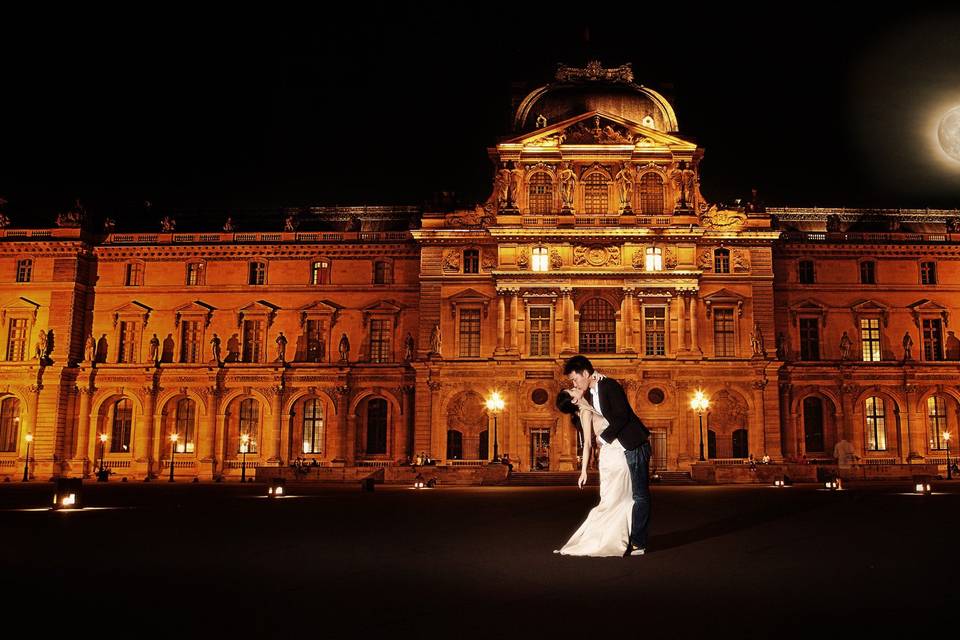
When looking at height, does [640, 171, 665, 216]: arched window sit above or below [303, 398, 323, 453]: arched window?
above

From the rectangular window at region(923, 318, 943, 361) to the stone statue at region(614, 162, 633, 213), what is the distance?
2306 centimetres

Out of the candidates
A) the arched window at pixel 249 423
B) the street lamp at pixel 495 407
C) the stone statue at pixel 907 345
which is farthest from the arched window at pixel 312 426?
the stone statue at pixel 907 345

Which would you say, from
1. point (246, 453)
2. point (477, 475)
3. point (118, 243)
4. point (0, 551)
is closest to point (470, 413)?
point (477, 475)

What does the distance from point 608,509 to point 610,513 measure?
6 centimetres

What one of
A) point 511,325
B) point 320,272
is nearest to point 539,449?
point 511,325

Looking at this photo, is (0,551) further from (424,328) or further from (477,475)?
(424,328)

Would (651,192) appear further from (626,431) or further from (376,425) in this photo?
(626,431)

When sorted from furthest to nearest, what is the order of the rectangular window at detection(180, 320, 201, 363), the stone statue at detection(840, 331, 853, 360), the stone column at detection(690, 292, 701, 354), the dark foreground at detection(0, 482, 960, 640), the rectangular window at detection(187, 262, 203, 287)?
the rectangular window at detection(187, 262, 203, 287)
the rectangular window at detection(180, 320, 201, 363)
the stone statue at detection(840, 331, 853, 360)
the stone column at detection(690, 292, 701, 354)
the dark foreground at detection(0, 482, 960, 640)

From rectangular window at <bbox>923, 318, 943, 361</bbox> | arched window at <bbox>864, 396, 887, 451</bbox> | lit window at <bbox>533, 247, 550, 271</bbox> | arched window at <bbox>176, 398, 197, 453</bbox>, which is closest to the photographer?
lit window at <bbox>533, 247, 550, 271</bbox>

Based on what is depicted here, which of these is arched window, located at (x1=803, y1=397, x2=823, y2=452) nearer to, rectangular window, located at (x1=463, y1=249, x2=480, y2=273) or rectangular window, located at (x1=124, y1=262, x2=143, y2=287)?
rectangular window, located at (x1=463, y1=249, x2=480, y2=273)

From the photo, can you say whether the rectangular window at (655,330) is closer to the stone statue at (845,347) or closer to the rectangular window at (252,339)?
the stone statue at (845,347)

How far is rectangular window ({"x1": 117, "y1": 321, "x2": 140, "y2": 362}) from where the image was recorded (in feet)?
211

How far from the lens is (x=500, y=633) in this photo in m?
7.77

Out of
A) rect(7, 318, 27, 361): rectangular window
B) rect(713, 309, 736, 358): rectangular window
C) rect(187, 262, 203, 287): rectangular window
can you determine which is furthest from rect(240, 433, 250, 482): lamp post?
rect(713, 309, 736, 358): rectangular window
